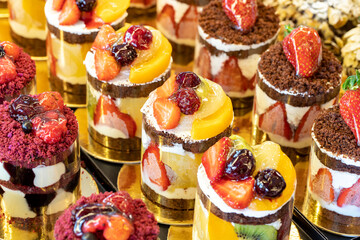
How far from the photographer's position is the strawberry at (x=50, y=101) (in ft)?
7.80

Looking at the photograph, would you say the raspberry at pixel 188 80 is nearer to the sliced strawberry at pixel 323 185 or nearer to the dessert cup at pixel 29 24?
the sliced strawberry at pixel 323 185

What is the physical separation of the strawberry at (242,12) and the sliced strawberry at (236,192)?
105 centimetres

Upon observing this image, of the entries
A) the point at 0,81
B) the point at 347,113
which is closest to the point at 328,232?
the point at 347,113

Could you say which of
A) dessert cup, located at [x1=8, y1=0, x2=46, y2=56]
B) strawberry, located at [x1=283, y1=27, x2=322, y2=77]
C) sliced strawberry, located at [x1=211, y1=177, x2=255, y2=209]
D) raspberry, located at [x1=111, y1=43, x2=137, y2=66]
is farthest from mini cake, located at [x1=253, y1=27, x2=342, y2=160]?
dessert cup, located at [x1=8, y1=0, x2=46, y2=56]

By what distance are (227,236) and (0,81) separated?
42.9 inches

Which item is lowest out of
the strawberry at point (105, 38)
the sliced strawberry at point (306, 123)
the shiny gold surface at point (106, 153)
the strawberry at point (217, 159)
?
the shiny gold surface at point (106, 153)

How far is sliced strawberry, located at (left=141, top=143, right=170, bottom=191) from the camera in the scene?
2473mm

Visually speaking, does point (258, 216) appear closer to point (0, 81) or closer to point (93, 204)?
point (93, 204)

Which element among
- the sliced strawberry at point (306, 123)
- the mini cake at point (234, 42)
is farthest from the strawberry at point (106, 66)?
the sliced strawberry at point (306, 123)

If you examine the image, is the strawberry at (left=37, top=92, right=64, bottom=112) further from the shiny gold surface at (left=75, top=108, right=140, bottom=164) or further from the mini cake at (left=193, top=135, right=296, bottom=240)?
the mini cake at (left=193, top=135, right=296, bottom=240)

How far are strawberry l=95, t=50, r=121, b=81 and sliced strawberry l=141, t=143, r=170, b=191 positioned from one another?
35 cm

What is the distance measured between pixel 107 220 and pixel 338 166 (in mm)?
923

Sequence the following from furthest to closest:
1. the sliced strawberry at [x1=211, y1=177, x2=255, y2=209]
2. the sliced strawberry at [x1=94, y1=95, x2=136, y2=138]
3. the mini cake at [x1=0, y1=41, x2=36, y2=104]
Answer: the sliced strawberry at [x1=94, y1=95, x2=136, y2=138], the mini cake at [x1=0, y1=41, x2=36, y2=104], the sliced strawberry at [x1=211, y1=177, x2=255, y2=209]

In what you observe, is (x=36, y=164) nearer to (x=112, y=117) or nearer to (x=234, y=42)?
(x=112, y=117)
